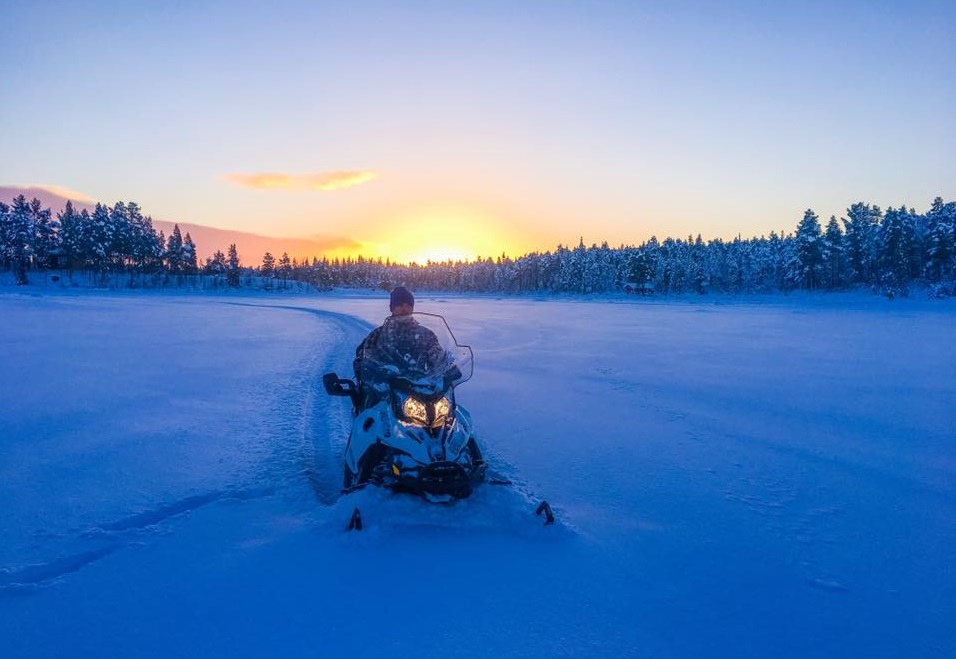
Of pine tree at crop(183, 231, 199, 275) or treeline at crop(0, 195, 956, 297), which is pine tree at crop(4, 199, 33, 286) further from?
pine tree at crop(183, 231, 199, 275)

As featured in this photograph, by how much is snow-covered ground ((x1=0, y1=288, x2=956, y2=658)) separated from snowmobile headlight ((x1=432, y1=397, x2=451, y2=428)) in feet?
2.30

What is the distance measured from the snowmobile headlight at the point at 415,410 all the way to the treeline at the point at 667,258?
67059 mm

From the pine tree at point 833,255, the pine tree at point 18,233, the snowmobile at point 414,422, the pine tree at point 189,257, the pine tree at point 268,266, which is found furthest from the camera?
the pine tree at point 268,266

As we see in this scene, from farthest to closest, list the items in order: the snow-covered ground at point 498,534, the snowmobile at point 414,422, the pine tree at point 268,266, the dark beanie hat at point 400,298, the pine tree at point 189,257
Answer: the pine tree at point 268,266, the pine tree at point 189,257, the dark beanie hat at point 400,298, the snowmobile at point 414,422, the snow-covered ground at point 498,534

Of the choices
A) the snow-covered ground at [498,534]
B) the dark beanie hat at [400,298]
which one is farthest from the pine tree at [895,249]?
the dark beanie hat at [400,298]

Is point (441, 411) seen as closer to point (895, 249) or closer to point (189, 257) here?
point (895, 249)

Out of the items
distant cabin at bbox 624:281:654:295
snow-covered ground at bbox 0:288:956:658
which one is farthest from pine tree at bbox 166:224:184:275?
snow-covered ground at bbox 0:288:956:658

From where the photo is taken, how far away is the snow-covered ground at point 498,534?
313 centimetres

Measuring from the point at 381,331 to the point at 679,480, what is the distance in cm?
369

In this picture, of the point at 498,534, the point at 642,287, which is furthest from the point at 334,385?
the point at 642,287

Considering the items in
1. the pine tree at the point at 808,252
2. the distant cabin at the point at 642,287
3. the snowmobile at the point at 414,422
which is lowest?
the snowmobile at the point at 414,422

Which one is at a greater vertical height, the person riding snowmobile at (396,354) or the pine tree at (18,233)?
the pine tree at (18,233)

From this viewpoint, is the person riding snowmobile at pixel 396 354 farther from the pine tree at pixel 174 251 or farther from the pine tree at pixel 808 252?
the pine tree at pixel 174 251

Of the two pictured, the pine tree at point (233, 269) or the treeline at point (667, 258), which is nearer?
the treeline at point (667, 258)
